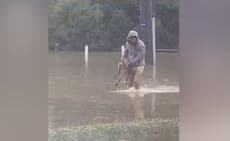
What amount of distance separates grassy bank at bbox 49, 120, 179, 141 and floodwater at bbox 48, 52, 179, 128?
47 cm

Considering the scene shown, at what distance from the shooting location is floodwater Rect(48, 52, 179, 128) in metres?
8.45

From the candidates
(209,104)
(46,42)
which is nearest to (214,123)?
(209,104)

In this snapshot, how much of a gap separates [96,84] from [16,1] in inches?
365

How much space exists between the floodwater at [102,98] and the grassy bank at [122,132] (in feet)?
1.55

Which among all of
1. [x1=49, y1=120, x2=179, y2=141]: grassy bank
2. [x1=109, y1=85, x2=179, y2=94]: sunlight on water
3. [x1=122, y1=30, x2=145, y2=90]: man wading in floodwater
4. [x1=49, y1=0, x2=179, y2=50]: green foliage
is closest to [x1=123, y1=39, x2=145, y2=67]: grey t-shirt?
[x1=122, y1=30, x2=145, y2=90]: man wading in floodwater

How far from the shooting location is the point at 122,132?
271 inches

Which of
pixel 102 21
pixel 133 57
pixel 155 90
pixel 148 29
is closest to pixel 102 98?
pixel 133 57

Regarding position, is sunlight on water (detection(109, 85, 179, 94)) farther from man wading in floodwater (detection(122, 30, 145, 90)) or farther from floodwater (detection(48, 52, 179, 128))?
man wading in floodwater (detection(122, 30, 145, 90))

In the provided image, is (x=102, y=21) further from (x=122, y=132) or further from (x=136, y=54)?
(x=122, y=132)

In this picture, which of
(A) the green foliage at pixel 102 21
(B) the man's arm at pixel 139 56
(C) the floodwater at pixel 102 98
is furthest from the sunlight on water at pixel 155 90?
(A) the green foliage at pixel 102 21

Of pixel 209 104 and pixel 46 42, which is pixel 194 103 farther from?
pixel 46 42

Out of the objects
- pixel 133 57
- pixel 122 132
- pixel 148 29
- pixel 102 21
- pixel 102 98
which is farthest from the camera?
pixel 102 21

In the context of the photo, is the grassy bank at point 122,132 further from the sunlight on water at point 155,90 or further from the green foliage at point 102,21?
the green foliage at point 102,21

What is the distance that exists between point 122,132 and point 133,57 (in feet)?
12.8
